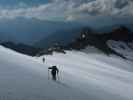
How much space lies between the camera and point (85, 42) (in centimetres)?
11606

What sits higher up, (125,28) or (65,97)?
(125,28)

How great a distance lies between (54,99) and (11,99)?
324 cm

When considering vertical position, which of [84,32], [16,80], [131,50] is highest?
[84,32]

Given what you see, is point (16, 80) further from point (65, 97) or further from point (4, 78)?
point (65, 97)

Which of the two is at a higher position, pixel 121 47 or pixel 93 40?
pixel 93 40

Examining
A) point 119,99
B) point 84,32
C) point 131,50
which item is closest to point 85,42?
point 84,32

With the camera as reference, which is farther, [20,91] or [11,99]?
[20,91]

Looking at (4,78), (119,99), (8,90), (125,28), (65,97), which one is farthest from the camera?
(125,28)

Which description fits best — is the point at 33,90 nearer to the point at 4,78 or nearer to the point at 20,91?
the point at 20,91

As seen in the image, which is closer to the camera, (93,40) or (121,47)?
(93,40)

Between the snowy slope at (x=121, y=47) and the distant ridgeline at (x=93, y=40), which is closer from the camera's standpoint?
the distant ridgeline at (x=93, y=40)

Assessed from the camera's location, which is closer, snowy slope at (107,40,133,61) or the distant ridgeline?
the distant ridgeline

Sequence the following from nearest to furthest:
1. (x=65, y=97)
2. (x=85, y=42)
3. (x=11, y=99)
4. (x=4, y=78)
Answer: (x=11, y=99)
(x=65, y=97)
(x=4, y=78)
(x=85, y=42)

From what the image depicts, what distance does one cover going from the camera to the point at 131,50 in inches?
5576
